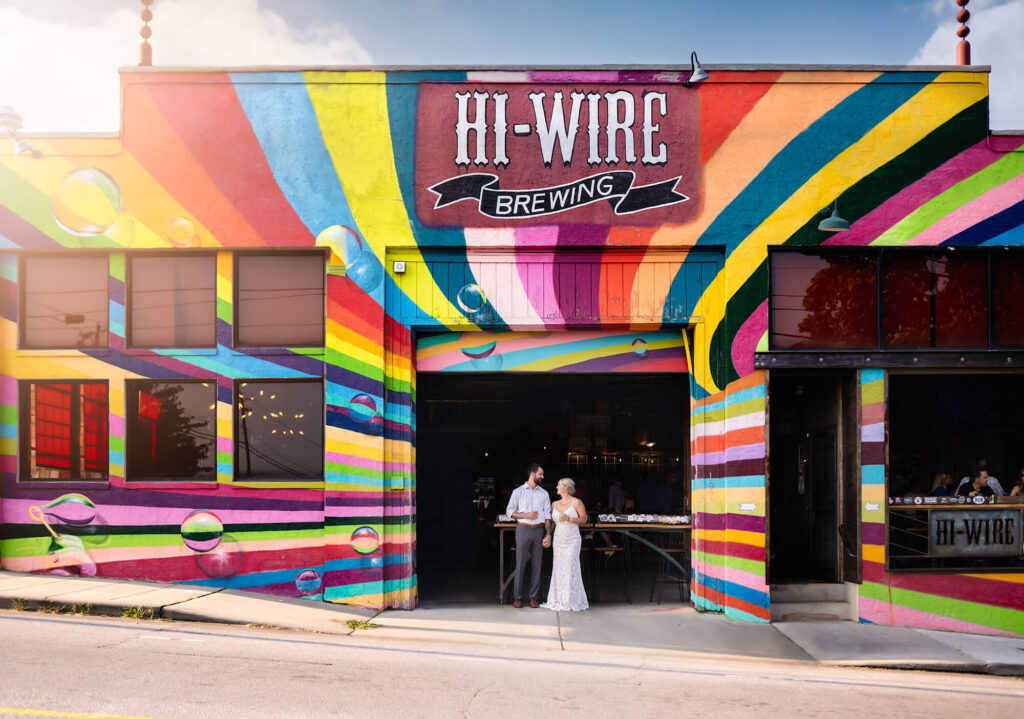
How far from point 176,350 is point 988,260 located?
10702 mm

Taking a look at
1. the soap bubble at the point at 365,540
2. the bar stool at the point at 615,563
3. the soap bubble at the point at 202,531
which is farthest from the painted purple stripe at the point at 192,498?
the bar stool at the point at 615,563

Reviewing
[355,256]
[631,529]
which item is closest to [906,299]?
[631,529]

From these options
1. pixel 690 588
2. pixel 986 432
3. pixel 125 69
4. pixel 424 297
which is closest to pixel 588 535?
pixel 690 588

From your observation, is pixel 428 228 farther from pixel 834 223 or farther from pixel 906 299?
pixel 906 299

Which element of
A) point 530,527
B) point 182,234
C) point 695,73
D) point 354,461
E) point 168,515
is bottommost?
point 530,527

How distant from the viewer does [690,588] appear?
38.8ft

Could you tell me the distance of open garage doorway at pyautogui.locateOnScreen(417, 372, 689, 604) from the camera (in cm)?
1662

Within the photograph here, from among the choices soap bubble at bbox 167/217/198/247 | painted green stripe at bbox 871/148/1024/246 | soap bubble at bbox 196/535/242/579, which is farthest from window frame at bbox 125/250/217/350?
painted green stripe at bbox 871/148/1024/246

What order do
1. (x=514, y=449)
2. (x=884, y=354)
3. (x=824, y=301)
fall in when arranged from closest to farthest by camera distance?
(x=884, y=354) < (x=824, y=301) < (x=514, y=449)

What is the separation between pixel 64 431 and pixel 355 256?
4460mm

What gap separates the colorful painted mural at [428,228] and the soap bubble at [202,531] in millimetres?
36

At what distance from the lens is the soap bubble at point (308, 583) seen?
11.0m

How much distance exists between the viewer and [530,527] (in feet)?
38.3

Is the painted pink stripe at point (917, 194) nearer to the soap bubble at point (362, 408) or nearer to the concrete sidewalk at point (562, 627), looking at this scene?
the concrete sidewalk at point (562, 627)
